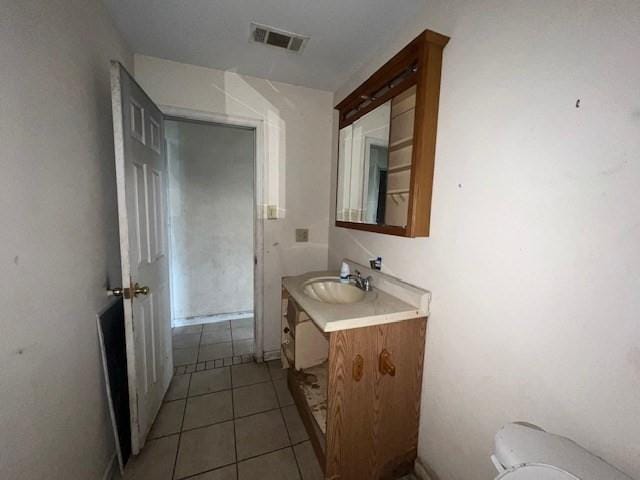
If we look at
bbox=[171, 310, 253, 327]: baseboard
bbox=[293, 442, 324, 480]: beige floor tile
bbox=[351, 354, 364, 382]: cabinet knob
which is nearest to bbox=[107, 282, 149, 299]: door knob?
bbox=[351, 354, 364, 382]: cabinet knob

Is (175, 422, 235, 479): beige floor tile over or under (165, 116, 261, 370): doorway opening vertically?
under

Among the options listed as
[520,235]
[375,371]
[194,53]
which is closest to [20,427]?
[375,371]

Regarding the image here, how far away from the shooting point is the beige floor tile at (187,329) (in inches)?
102

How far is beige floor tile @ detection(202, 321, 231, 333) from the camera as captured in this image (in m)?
2.66

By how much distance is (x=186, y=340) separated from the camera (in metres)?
2.45

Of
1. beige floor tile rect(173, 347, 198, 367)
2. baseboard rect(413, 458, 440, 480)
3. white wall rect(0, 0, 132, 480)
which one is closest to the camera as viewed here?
white wall rect(0, 0, 132, 480)

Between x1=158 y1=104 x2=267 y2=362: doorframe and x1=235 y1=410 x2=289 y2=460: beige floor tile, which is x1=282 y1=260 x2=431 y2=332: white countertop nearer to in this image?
x1=158 y1=104 x2=267 y2=362: doorframe

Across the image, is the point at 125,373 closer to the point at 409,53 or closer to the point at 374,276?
the point at 374,276

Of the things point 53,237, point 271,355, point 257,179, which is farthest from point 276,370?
point 53,237

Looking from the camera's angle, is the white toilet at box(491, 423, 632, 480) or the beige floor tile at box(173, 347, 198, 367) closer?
the white toilet at box(491, 423, 632, 480)

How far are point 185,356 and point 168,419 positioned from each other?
2.32 feet

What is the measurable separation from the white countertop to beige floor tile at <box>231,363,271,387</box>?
96 centimetres

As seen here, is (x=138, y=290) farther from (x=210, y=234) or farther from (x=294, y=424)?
(x=210, y=234)

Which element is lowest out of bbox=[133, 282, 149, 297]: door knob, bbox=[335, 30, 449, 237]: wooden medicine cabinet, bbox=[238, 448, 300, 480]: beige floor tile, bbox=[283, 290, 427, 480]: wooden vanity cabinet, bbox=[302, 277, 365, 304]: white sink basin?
bbox=[238, 448, 300, 480]: beige floor tile
